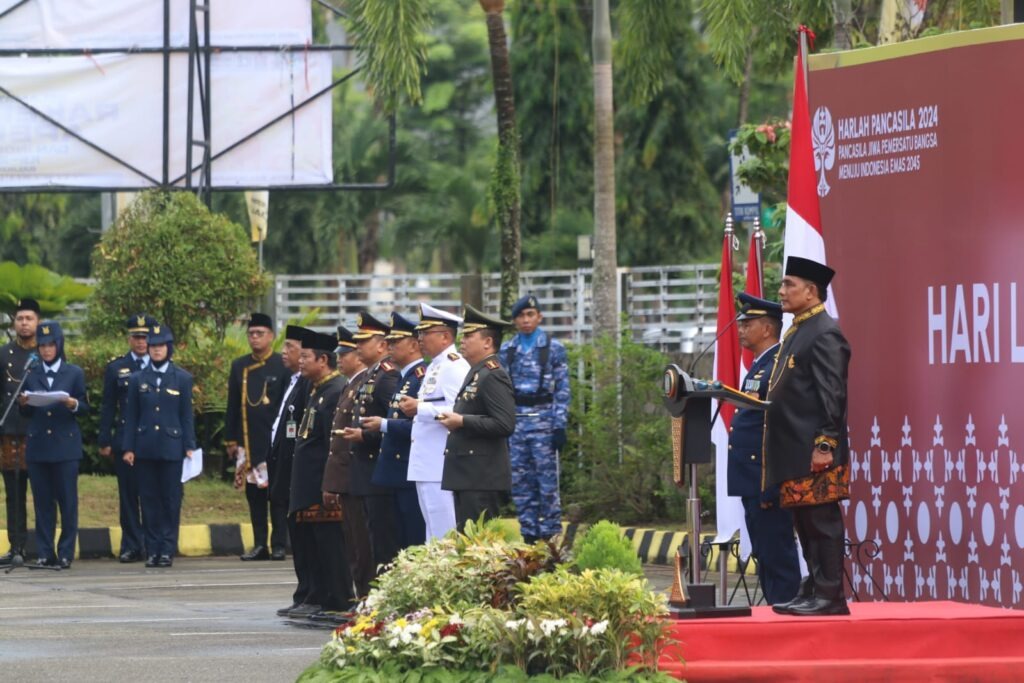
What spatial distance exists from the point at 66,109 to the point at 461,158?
3022cm

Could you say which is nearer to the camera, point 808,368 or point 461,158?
point 808,368

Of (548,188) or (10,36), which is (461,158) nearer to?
(548,188)

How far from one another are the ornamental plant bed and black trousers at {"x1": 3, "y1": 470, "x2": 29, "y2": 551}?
892cm

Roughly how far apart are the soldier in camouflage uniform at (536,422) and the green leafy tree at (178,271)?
4.42 metres

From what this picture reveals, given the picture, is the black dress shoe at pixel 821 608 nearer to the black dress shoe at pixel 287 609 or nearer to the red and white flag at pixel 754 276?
the red and white flag at pixel 754 276

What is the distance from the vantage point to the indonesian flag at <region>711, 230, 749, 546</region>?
41.4 ft

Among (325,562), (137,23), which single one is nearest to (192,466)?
(325,562)

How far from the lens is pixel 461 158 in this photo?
52.4 m

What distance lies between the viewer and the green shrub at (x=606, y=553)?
8297mm

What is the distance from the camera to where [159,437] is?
16812mm

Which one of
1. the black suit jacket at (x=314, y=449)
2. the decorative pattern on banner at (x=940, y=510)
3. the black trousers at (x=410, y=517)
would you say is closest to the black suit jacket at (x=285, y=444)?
the black suit jacket at (x=314, y=449)

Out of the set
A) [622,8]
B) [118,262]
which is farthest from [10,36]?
[622,8]

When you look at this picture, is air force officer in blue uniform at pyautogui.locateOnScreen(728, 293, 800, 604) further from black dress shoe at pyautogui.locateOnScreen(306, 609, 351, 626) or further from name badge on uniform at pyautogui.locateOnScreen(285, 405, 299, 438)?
name badge on uniform at pyautogui.locateOnScreen(285, 405, 299, 438)

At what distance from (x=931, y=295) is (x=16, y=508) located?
9.16 metres
